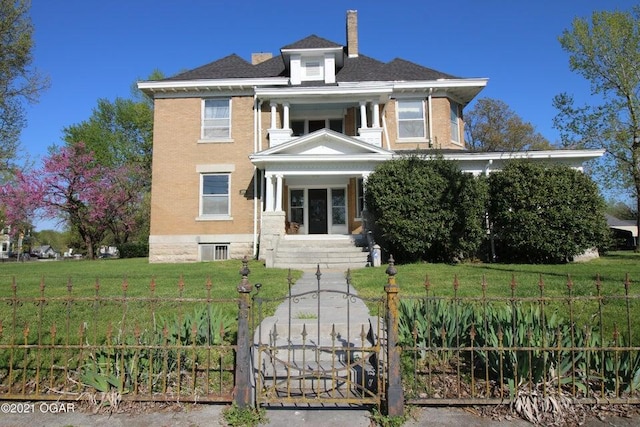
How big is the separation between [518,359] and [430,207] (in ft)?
32.3

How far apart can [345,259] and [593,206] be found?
8554 millimetres

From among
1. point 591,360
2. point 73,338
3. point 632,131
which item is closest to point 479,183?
point 591,360

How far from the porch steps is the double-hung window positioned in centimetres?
430

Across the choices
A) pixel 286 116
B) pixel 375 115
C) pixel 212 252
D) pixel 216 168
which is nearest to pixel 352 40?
pixel 375 115

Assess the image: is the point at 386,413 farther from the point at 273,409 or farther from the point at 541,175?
the point at 541,175

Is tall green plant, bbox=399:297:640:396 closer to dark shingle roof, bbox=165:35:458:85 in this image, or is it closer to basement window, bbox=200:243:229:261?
basement window, bbox=200:243:229:261

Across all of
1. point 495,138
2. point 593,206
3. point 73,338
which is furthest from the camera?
point 495,138

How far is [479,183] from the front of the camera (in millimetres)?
13750

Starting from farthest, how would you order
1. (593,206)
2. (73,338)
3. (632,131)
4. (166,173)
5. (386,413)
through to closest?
(632,131)
(166,173)
(593,206)
(73,338)
(386,413)

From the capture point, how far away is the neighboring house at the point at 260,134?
17438 millimetres

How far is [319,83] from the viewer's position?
61.1ft

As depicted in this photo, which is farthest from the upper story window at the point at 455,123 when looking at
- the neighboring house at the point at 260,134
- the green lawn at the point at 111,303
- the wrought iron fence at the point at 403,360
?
the wrought iron fence at the point at 403,360

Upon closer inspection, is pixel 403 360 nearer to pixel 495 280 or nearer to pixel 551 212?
pixel 495 280

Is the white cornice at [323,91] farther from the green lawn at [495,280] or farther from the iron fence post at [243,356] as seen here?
the iron fence post at [243,356]
